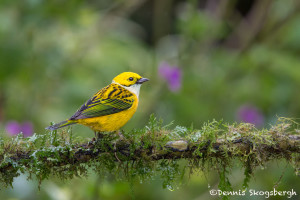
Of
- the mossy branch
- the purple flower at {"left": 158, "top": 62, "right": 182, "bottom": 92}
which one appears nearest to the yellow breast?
the mossy branch

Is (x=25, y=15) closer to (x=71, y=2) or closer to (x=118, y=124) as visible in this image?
(x=71, y=2)

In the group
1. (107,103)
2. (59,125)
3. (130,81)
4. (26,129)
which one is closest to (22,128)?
(26,129)

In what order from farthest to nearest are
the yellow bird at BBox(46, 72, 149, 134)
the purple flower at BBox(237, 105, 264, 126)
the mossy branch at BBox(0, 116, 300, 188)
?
the purple flower at BBox(237, 105, 264, 126), the yellow bird at BBox(46, 72, 149, 134), the mossy branch at BBox(0, 116, 300, 188)

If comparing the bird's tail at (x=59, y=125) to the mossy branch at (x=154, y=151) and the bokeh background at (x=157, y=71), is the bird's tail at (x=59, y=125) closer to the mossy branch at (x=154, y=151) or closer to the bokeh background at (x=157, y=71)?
the mossy branch at (x=154, y=151)

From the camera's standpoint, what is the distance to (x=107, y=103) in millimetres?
4184

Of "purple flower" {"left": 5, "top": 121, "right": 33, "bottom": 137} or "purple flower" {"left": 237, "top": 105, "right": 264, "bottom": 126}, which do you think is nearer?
"purple flower" {"left": 5, "top": 121, "right": 33, "bottom": 137}

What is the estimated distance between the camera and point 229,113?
7.18 meters

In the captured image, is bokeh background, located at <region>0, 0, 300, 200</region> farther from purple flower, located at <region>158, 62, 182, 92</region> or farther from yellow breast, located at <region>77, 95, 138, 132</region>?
yellow breast, located at <region>77, 95, 138, 132</region>

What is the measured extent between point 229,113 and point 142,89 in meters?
1.42

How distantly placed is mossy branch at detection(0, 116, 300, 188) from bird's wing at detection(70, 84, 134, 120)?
0.56 meters

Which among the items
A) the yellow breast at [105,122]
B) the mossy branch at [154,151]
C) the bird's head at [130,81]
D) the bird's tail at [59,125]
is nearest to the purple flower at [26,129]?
the bird's head at [130,81]

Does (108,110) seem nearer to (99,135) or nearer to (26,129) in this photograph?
(99,135)

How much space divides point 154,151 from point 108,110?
1.00m

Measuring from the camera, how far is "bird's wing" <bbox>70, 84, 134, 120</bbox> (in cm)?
397
